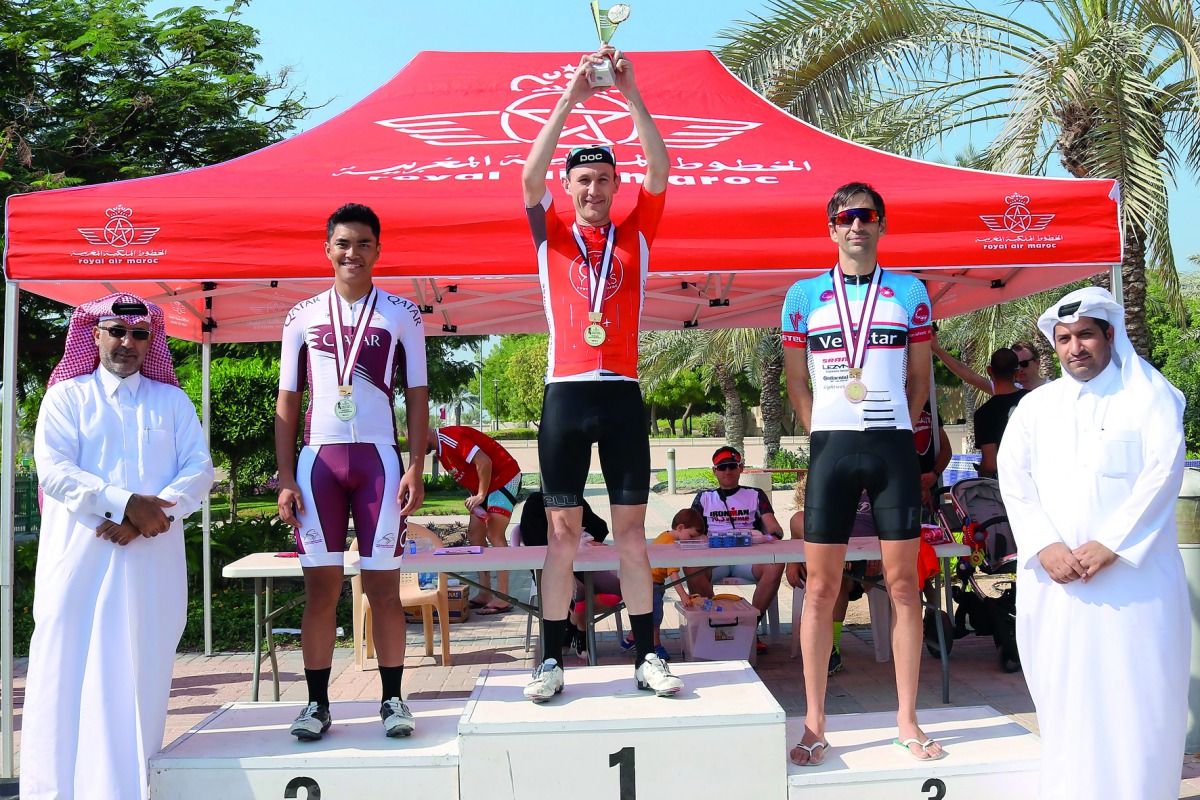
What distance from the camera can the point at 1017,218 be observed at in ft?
16.2

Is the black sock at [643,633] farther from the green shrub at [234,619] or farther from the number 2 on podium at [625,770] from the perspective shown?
the green shrub at [234,619]

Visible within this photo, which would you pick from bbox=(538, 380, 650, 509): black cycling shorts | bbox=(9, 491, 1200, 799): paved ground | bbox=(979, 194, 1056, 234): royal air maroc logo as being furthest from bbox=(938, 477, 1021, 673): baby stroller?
bbox=(538, 380, 650, 509): black cycling shorts

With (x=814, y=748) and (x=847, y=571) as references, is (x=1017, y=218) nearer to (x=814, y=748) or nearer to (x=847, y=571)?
(x=847, y=571)

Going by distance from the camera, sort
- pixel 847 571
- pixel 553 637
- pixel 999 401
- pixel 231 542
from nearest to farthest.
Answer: pixel 553 637
pixel 847 571
pixel 999 401
pixel 231 542

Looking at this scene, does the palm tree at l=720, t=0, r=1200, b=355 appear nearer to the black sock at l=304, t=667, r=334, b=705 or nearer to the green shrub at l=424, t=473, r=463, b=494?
the black sock at l=304, t=667, r=334, b=705

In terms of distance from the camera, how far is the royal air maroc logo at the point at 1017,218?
4.93 metres

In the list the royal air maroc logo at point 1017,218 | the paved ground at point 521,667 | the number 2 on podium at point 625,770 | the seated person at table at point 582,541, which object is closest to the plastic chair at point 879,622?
the paved ground at point 521,667

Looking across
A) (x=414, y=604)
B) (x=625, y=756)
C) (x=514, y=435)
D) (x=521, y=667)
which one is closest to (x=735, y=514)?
(x=521, y=667)

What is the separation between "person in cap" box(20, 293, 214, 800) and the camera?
3.48 m

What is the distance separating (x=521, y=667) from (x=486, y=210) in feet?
9.77

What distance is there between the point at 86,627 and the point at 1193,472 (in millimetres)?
4950

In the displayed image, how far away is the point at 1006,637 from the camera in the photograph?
628cm

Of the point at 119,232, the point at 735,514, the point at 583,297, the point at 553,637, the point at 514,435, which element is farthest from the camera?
the point at 514,435

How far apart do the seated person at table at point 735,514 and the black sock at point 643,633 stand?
2.76 m
